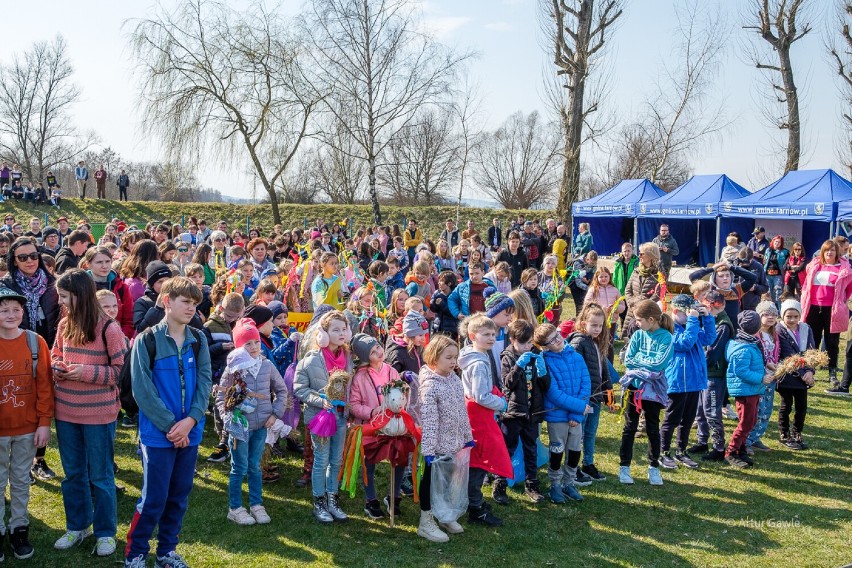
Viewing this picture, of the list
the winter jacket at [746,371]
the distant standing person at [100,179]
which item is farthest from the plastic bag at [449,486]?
the distant standing person at [100,179]

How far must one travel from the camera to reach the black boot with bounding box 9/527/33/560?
4.36m

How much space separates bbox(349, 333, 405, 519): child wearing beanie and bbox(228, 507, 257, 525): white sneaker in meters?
0.88

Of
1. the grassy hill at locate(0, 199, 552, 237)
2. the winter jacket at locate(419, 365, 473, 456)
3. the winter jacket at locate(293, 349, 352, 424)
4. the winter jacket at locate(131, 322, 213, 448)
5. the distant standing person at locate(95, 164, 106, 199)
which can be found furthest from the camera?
the distant standing person at locate(95, 164, 106, 199)

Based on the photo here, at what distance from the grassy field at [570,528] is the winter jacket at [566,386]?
2.54ft

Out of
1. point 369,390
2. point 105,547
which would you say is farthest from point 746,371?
point 105,547

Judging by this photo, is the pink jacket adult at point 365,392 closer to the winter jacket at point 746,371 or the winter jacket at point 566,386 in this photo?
the winter jacket at point 566,386

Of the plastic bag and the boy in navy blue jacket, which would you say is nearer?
the boy in navy blue jacket

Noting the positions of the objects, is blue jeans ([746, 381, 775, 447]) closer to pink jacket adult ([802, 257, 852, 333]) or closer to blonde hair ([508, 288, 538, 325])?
blonde hair ([508, 288, 538, 325])

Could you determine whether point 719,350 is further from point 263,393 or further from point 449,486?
point 263,393

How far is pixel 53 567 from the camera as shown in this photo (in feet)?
14.0

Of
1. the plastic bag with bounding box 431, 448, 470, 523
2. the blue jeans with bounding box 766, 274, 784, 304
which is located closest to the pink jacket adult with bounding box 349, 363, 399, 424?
the plastic bag with bounding box 431, 448, 470, 523

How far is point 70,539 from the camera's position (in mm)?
4512

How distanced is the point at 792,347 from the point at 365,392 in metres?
4.75

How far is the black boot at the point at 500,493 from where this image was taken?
222 inches
